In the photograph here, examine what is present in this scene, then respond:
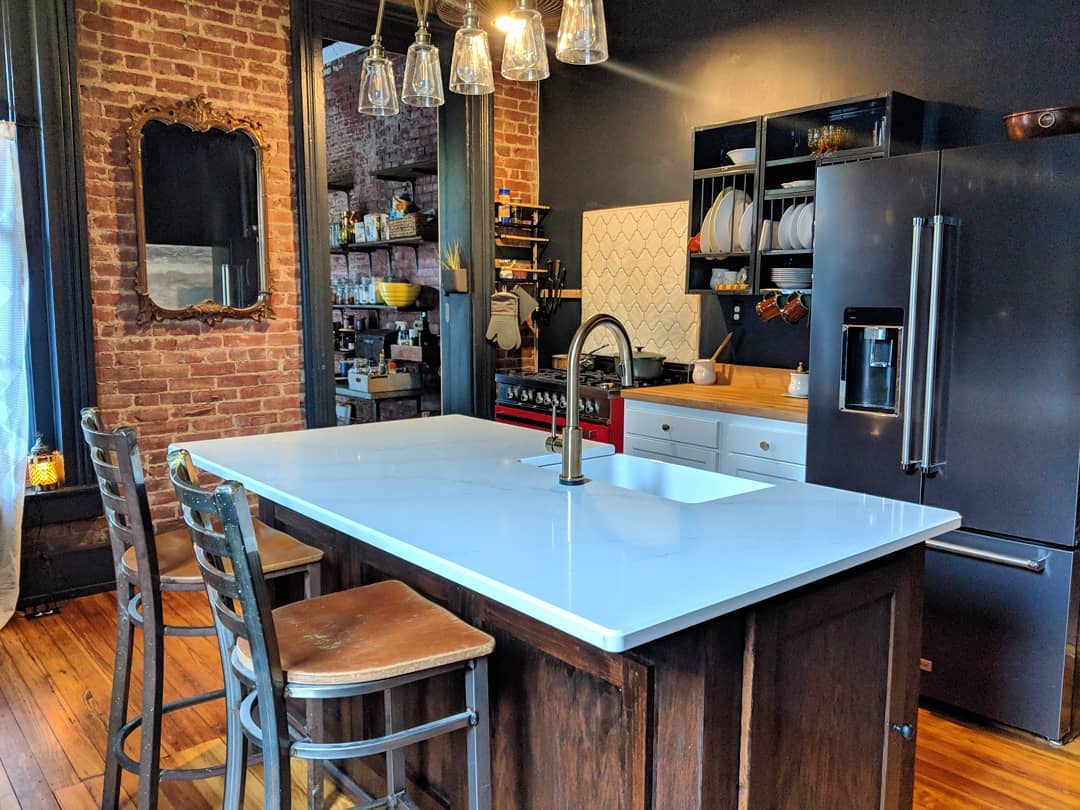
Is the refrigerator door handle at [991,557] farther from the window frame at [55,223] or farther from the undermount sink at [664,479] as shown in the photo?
the window frame at [55,223]

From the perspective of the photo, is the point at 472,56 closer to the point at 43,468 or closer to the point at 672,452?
the point at 672,452

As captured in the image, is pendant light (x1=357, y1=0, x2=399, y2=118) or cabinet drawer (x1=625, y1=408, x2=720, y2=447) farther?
cabinet drawer (x1=625, y1=408, x2=720, y2=447)

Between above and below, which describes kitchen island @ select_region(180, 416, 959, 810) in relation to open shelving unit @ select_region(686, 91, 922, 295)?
below

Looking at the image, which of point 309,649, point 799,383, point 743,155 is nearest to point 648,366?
point 799,383

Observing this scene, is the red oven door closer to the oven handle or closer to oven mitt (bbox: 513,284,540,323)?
the oven handle

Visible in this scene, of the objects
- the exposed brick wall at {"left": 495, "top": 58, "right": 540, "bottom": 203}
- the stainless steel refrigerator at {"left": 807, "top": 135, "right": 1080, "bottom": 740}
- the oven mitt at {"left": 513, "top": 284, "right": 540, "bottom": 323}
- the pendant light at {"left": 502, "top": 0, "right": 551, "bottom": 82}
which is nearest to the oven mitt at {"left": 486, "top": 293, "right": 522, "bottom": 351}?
the oven mitt at {"left": 513, "top": 284, "right": 540, "bottom": 323}

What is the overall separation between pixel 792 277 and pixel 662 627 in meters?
2.90

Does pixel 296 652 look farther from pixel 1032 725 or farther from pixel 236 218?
pixel 236 218

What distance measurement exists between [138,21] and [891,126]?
3.44 m

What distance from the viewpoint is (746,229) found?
158 inches

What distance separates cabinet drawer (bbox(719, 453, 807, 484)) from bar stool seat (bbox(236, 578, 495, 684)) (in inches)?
81.2

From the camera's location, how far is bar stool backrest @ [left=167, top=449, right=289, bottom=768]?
4.50 feet

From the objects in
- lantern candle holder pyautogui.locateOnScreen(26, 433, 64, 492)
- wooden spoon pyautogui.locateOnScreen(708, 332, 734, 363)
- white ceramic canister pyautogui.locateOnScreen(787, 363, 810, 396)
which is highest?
wooden spoon pyautogui.locateOnScreen(708, 332, 734, 363)

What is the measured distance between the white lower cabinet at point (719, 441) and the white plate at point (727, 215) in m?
0.84
